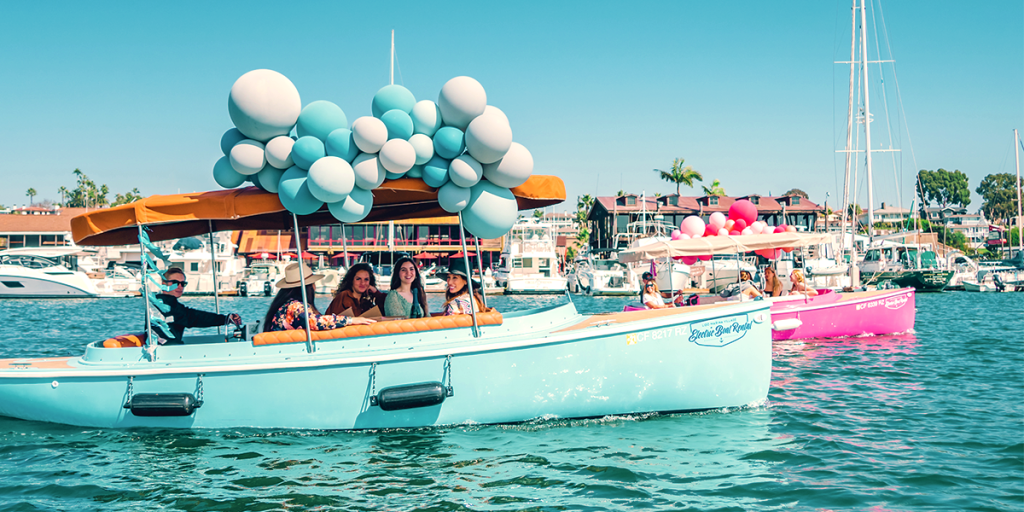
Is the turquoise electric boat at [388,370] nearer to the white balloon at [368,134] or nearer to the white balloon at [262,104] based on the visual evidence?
the white balloon at [368,134]

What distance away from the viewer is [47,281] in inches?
1631

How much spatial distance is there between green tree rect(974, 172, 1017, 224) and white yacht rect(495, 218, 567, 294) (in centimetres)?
9686

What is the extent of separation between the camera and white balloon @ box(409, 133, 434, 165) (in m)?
6.64

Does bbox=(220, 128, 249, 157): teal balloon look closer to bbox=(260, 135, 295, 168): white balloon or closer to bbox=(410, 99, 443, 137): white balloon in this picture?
bbox=(260, 135, 295, 168): white balloon

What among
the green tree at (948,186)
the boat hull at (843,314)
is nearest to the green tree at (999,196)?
the green tree at (948,186)

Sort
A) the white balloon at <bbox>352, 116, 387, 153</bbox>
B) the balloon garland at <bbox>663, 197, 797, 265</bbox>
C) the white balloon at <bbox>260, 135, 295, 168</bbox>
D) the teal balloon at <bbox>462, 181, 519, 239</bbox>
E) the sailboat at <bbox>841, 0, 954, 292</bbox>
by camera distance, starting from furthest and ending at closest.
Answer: the sailboat at <bbox>841, 0, 954, 292</bbox> < the balloon garland at <bbox>663, 197, 797, 265</bbox> < the teal balloon at <bbox>462, 181, 519, 239</bbox> < the white balloon at <bbox>260, 135, 295, 168</bbox> < the white balloon at <bbox>352, 116, 387, 153</bbox>

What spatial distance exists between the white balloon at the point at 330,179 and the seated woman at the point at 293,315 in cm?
117

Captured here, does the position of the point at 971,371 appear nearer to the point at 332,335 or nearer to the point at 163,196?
the point at 332,335

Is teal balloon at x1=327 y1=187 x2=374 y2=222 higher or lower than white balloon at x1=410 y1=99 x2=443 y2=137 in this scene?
lower

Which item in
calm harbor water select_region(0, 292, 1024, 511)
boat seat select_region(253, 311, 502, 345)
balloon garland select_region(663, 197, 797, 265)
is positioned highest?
balloon garland select_region(663, 197, 797, 265)

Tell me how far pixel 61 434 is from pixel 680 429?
644cm

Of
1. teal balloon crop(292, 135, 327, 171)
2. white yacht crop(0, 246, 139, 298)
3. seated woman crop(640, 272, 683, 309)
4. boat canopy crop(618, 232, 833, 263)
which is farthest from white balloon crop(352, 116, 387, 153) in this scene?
white yacht crop(0, 246, 139, 298)

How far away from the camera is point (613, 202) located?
69812 millimetres

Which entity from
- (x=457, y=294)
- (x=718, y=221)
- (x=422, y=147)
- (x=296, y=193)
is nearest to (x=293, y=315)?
(x=296, y=193)
